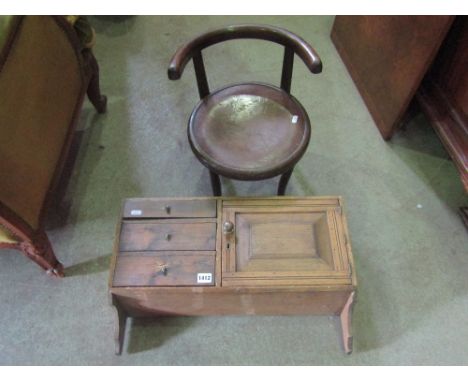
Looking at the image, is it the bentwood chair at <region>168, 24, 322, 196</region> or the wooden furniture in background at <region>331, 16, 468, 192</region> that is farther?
the wooden furniture in background at <region>331, 16, 468, 192</region>

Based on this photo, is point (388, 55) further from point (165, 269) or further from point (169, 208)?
point (165, 269)

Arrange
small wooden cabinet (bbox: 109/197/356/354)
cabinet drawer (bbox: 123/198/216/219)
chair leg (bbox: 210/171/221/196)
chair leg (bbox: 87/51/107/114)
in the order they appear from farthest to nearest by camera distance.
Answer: chair leg (bbox: 87/51/107/114) → chair leg (bbox: 210/171/221/196) → cabinet drawer (bbox: 123/198/216/219) → small wooden cabinet (bbox: 109/197/356/354)

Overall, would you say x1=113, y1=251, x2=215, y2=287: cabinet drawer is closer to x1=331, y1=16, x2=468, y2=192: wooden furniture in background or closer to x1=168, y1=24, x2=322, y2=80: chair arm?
x1=168, y1=24, x2=322, y2=80: chair arm

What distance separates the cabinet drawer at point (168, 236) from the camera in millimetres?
1298

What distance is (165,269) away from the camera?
1257mm

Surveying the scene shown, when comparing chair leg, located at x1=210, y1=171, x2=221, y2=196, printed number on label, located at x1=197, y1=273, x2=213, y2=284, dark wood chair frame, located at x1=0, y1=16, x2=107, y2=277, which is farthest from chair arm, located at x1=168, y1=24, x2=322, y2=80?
printed number on label, located at x1=197, y1=273, x2=213, y2=284

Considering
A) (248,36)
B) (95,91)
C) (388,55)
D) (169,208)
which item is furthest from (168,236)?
(388,55)

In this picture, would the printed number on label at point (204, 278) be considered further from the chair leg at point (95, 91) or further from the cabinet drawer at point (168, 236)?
the chair leg at point (95, 91)

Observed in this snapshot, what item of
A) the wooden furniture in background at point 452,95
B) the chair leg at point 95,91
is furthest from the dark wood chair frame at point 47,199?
the wooden furniture in background at point 452,95

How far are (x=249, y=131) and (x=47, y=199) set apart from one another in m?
0.80

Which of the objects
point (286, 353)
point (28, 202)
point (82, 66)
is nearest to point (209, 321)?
point (286, 353)

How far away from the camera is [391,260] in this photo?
1.63m

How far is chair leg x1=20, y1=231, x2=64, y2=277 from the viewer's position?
1368mm

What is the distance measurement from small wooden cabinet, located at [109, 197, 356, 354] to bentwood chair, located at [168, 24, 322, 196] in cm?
14
